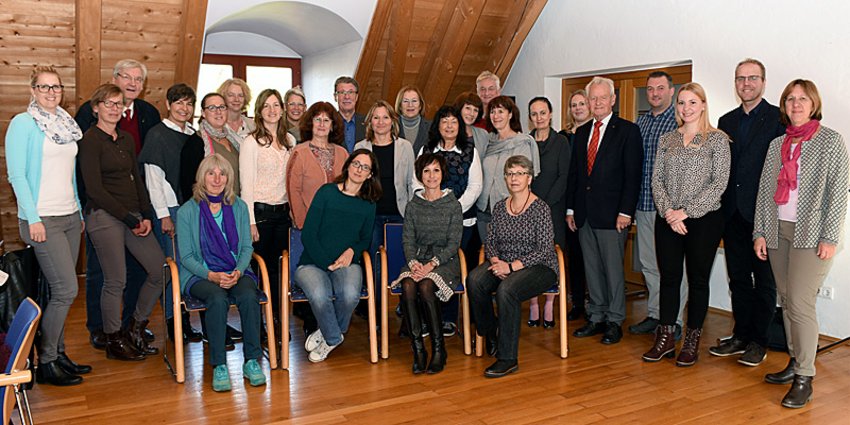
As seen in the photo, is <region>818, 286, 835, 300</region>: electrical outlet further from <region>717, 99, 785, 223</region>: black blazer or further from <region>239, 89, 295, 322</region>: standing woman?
<region>239, 89, 295, 322</region>: standing woman

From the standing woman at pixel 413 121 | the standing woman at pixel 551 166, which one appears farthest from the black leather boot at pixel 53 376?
the standing woman at pixel 551 166

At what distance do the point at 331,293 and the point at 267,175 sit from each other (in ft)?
2.72

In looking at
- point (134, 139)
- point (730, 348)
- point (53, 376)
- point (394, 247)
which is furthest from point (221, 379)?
point (730, 348)

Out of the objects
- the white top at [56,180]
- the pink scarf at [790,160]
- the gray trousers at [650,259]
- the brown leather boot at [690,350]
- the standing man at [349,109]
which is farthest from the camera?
Answer: the standing man at [349,109]

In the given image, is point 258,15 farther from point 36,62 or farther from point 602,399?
point 602,399

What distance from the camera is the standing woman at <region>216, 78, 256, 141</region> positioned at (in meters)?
4.57

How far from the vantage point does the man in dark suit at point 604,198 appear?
451 centimetres

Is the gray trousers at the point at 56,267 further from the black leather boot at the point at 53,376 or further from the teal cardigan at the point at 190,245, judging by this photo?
the teal cardigan at the point at 190,245

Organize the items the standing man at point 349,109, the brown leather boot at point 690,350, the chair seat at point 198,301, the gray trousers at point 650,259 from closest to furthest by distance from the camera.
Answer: the chair seat at point 198,301
the brown leather boot at point 690,350
the gray trousers at point 650,259
the standing man at point 349,109

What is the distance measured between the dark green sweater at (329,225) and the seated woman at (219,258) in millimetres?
337

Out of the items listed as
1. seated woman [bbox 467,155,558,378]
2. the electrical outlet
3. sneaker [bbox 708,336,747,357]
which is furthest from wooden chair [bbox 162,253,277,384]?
the electrical outlet

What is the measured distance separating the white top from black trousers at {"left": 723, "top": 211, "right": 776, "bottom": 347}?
11.6ft

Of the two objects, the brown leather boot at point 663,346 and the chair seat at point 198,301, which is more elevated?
the chair seat at point 198,301

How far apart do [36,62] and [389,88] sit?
2880mm
